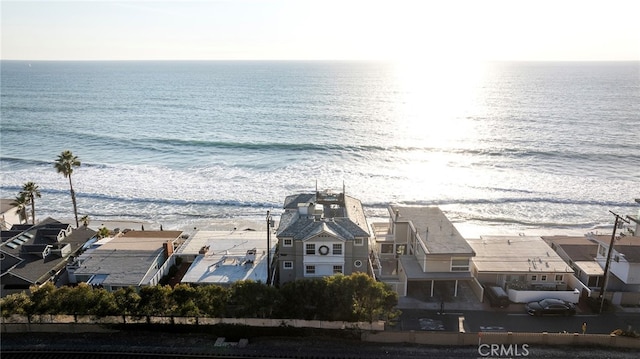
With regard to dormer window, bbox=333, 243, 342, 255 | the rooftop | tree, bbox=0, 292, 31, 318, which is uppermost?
the rooftop

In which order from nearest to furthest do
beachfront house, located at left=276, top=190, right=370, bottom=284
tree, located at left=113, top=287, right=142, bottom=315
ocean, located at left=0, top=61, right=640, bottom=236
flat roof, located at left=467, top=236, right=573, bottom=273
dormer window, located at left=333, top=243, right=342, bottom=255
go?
1. tree, located at left=113, top=287, right=142, bottom=315
2. beachfront house, located at left=276, top=190, right=370, bottom=284
3. dormer window, located at left=333, top=243, right=342, bottom=255
4. flat roof, located at left=467, top=236, right=573, bottom=273
5. ocean, located at left=0, top=61, right=640, bottom=236

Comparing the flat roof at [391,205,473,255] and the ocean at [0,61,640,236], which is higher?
the flat roof at [391,205,473,255]

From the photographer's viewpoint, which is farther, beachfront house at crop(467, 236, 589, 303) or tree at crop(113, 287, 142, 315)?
beachfront house at crop(467, 236, 589, 303)

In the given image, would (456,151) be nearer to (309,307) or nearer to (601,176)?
(601,176)

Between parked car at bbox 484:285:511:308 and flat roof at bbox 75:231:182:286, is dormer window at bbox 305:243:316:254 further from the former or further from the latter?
parked car at bbox 484:285:511:308

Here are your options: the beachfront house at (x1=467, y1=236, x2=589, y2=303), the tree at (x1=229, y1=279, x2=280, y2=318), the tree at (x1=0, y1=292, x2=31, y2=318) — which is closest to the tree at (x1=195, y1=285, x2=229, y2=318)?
the tree at (x1=229, y1=279, x2=280, y2=318)

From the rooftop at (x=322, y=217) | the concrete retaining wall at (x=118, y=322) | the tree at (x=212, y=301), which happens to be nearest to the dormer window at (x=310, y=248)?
the rooftop at (x=322, y=217)

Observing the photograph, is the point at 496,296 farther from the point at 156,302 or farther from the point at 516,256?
the point at 156,302

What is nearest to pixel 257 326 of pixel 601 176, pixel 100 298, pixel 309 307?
pixel 309 307
